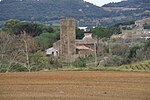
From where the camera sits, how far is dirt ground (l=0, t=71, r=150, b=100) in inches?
378

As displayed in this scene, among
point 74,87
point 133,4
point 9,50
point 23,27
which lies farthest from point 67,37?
point 133,4

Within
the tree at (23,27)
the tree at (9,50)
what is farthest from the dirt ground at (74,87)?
the tree at (23,27)

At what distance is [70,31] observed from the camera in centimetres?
3509

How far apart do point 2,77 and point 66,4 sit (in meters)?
92.9

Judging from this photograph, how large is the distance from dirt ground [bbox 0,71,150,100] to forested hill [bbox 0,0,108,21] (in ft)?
225

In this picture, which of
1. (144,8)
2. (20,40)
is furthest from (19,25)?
(144,8)

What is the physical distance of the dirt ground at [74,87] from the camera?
9.61 metres

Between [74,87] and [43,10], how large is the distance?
88703mm

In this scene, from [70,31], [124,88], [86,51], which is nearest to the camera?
[124,88]

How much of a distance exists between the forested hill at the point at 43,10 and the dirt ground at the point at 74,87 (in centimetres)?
6867

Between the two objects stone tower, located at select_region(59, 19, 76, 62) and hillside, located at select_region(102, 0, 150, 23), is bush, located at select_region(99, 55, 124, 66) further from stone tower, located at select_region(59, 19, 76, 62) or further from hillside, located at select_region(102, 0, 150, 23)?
hillside, located at select_region(102, 0, 150, 23)

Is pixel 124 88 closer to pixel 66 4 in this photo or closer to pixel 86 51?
pixel 86 51

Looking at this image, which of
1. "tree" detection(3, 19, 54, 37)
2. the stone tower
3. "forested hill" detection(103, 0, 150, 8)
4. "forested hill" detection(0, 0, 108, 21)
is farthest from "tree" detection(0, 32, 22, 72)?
"forested hill" detection(103, 0, 150, 8)

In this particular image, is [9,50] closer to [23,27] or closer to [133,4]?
[23,27]
